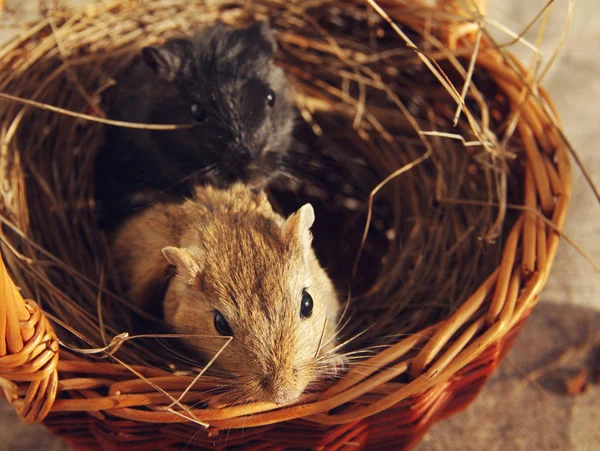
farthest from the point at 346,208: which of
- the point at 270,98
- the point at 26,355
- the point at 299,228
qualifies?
the point at 26,355

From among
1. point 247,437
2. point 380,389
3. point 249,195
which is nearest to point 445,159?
point 249,195

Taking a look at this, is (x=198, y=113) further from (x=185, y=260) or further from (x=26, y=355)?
(x=26, y=355)

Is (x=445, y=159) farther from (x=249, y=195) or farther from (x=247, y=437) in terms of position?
(x=247, y=437)

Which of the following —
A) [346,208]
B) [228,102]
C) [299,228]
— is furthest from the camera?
[346,208]

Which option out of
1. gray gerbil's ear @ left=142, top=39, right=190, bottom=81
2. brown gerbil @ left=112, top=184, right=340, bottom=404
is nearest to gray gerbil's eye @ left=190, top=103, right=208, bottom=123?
gray gerbil's ear @ left=142, top=39, right=190, bottom=81

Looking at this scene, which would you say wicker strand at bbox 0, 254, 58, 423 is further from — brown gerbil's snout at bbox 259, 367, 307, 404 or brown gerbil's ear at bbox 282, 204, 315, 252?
brown gerbil's ear at bbox 282, 204, 315, 252

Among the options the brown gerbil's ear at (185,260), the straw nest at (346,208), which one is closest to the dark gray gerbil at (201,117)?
the straw nest at (346,208)

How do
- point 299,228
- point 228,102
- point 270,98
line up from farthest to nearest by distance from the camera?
point 270,98
point 228,102
point 299,228
